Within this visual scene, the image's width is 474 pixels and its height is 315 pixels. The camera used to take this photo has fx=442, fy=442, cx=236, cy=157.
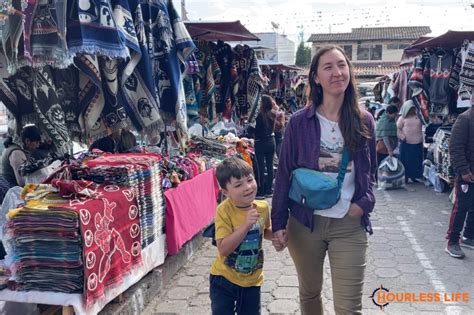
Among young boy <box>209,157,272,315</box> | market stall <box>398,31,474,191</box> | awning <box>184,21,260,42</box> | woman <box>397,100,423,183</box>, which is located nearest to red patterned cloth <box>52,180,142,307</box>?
young boy <box>209,157,272,315</box>

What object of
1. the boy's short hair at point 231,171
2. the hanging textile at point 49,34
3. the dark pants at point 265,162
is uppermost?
the hanging textile at point 49,34

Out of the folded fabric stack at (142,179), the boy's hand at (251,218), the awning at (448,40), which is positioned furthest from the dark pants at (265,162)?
the boy's hand at (251,218)

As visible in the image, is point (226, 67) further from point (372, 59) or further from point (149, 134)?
point (372, 59)

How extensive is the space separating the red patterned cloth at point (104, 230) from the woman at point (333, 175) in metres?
1.18

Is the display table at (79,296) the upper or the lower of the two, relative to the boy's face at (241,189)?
lower

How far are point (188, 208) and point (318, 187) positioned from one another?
252 cm

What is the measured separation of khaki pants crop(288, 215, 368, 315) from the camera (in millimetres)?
2531

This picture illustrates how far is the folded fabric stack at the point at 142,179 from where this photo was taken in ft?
11.4

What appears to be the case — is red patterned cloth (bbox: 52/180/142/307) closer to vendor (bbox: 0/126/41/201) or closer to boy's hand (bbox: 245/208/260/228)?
boy's hand (bbox: 245/208/260/228)

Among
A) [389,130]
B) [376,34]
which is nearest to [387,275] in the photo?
[389,130]

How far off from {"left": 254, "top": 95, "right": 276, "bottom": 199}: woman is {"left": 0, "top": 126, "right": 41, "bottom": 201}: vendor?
4259 millimetres

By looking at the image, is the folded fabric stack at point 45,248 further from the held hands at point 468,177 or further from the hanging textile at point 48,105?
the held hands at point 468,177

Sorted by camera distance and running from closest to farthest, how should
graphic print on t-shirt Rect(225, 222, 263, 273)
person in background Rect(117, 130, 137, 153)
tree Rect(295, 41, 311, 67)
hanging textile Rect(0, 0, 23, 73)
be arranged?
hanging textile Rect(0, 0, 23, 73) < graphic print on t-shirt Rect(225, 222, 263, 273) < person in background Rect(117, 130, 137, 153) < tree Rect(295, 41, 311, 67)

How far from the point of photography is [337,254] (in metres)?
2.57
